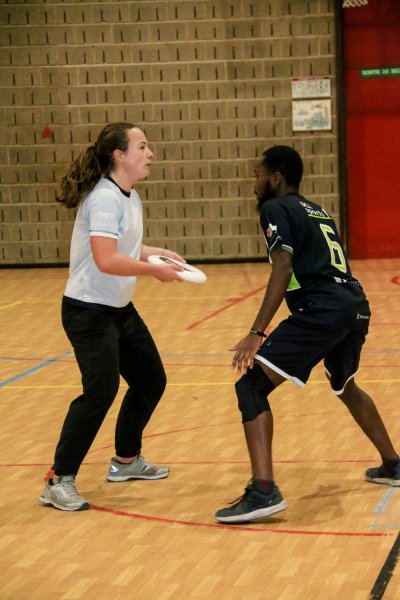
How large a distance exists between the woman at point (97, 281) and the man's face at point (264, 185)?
0.48 m

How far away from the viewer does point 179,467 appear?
5.21 m

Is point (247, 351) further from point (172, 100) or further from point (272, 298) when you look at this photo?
point (172, 100)

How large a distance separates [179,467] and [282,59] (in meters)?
9.78

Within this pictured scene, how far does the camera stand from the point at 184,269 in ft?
15.1

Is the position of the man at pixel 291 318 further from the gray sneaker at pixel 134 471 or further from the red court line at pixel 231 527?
the gray sneaker at pixel 134 471

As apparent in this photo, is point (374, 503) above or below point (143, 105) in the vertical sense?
below

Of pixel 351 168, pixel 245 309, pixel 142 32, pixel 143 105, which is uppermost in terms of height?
pixel 142 32

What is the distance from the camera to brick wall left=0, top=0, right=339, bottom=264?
1408cm

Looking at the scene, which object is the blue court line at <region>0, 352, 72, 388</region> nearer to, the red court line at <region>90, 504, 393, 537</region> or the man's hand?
the red court line at <region>90, 504, 393, 537</region>

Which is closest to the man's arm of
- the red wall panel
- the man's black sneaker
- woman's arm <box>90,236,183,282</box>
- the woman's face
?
woman's arm <box>90,236,183,282</box>

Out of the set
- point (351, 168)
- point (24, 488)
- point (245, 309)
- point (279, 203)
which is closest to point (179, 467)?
point (24, 488)

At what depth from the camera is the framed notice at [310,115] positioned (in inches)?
556

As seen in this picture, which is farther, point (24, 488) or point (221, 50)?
point (221, 50)

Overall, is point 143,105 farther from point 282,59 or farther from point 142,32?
point 282,59
